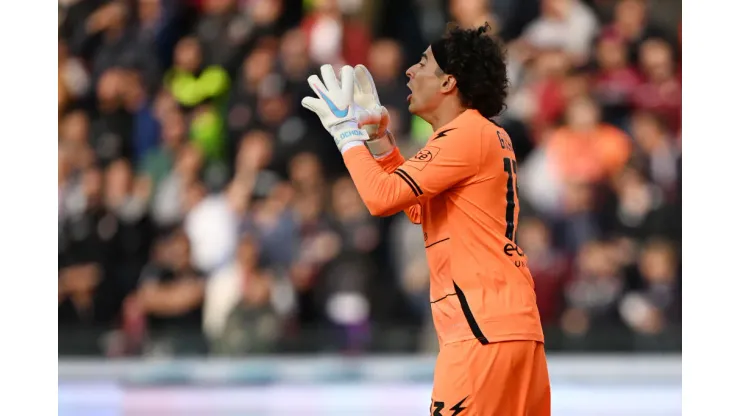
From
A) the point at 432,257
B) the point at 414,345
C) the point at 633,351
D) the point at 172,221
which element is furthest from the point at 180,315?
the point at 432,257

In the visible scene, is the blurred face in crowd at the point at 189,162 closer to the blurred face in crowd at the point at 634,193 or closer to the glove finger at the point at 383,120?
the blurred face in crowd at the point at 634,193

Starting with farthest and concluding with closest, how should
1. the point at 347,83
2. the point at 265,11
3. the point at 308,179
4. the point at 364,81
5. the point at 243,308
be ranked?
the point at 265,11 < the point at 308,179 < the point at 243,308 < the point at 364,81 < the point at 347,83

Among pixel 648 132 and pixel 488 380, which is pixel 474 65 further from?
pixel 648 132

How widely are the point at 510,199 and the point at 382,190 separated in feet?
1.81

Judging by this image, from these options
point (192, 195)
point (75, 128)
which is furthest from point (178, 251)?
point (75, 128)

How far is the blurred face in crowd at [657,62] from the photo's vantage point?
35.4 feet

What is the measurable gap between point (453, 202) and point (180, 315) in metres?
6.50

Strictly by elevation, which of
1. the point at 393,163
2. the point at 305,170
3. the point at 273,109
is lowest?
the point at 393,163

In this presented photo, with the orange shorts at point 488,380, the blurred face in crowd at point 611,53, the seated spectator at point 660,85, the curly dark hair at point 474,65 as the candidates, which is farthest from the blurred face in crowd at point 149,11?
the orange shorts at point 488,380

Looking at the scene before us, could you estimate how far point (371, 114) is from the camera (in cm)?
473

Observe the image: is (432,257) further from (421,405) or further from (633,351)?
(633,351)

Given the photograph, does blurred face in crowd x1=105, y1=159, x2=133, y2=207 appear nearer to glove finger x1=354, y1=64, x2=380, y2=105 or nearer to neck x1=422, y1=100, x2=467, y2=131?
glove finger x1=354, y1=64, x2=380, y2=105

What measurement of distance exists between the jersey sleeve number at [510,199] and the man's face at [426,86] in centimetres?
38

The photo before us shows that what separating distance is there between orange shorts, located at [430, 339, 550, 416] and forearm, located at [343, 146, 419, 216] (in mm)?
572
